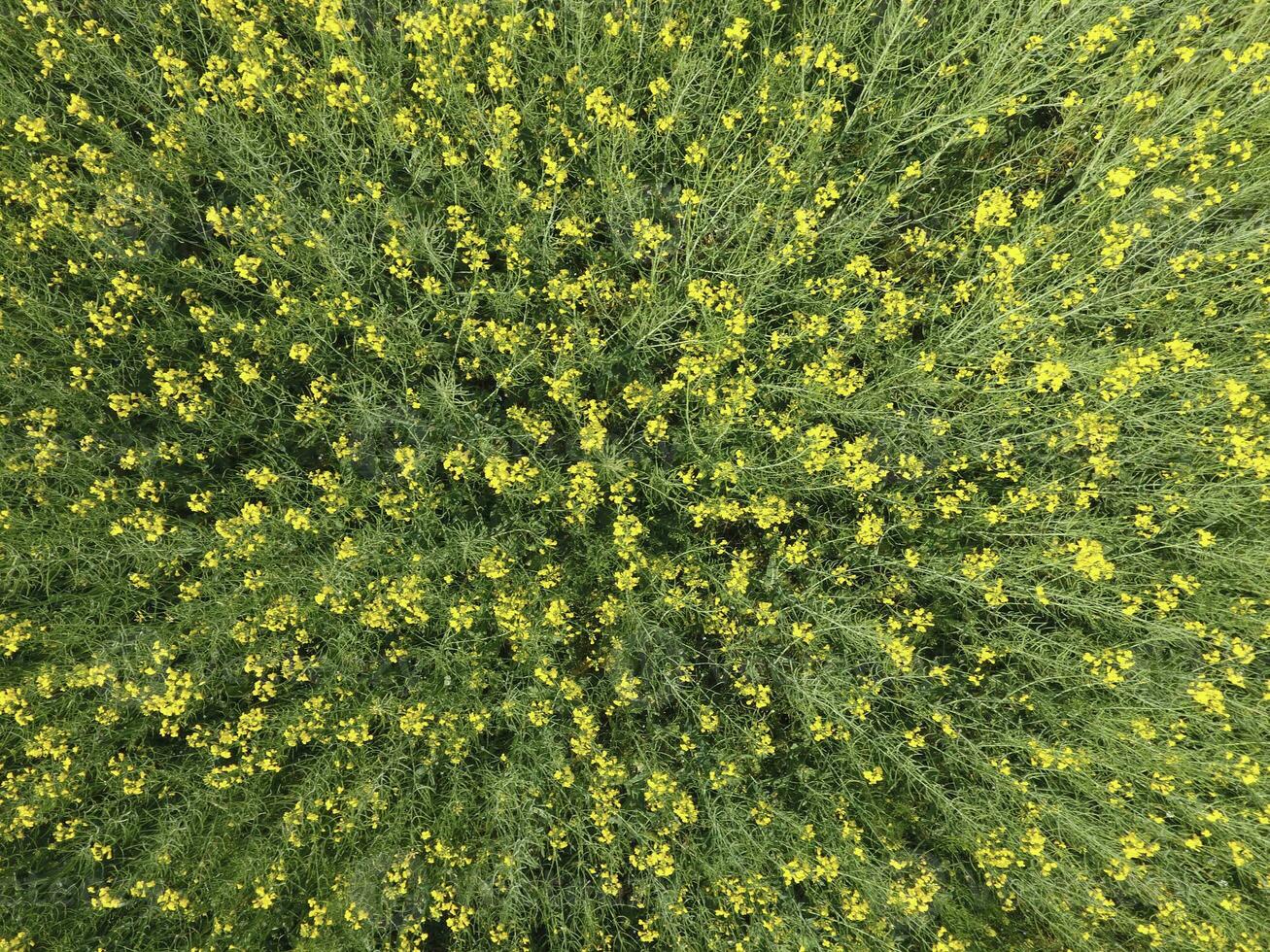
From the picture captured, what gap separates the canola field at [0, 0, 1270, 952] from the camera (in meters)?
4.55

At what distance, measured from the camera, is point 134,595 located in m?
4.88

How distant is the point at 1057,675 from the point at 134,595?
Result: 23.4 ft

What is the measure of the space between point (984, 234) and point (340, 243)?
16.2 ft

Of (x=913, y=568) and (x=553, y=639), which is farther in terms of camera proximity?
(x=913, y=568)

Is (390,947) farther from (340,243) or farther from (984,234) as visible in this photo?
(984,234)

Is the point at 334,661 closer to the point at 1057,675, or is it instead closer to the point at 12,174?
the point at 12,174

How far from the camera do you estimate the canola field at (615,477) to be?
4.55 m

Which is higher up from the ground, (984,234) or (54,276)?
(984,234)

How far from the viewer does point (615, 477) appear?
16.0 ft

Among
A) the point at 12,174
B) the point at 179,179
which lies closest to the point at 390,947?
the point at 179,179

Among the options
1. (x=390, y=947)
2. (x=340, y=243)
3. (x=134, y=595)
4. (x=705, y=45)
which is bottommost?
(x=390, y=947)

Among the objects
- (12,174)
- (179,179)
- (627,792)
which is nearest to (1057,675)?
(627,792)

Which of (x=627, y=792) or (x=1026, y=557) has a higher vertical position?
(x=1026, y=557)

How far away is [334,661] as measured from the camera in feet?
16.1
